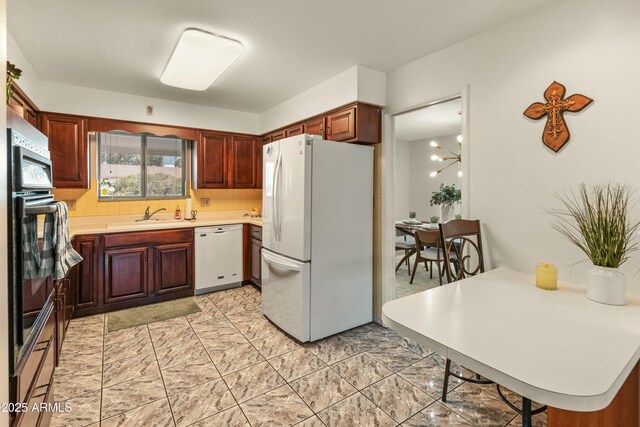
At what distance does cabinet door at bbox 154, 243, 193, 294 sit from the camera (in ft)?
11.9

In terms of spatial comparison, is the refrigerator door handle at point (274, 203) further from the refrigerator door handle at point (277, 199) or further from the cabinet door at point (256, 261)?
the cabinet door at point (256, 261)

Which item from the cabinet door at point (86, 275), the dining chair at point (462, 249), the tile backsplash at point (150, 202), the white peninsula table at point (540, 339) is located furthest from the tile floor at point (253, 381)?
the tile backsplash at point (150, 202)

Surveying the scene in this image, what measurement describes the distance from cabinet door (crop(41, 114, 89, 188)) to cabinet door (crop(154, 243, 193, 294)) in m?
1.09

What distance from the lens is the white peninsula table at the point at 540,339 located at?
2.71ft

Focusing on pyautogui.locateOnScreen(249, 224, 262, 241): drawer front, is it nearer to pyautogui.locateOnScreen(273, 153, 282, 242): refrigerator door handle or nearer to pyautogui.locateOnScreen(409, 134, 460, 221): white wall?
pyautogui.locateOnScreen(273, 153, 282, 242): refrigerator door handle

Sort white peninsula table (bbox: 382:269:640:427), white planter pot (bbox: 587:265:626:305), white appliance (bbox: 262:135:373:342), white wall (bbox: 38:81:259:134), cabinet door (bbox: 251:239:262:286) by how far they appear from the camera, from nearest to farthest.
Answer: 1. white peninsula table (bbox: 382:269:640:427)
2. white planter pot (bbox: 587:265:626:305)
3. white appliance (bbox: 262:135:373:342)
4. white wall (bbox: 38:81:259:134)
5. cabinet door (bbox: 251:239:262:286)

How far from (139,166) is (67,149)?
811mm

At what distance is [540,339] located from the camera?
1062 mm

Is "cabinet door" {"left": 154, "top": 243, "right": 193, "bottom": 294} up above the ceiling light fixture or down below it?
below

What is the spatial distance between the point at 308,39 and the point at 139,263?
2884 mm

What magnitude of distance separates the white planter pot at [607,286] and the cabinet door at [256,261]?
10.4 ft

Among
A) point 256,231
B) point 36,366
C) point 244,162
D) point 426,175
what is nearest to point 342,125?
point 256,231

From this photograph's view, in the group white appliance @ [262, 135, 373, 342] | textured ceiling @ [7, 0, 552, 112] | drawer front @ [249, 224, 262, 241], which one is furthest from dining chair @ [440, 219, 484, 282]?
drawer front @ [249, 224, 262, 241]

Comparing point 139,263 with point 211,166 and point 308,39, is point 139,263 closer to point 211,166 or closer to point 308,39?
point 211,166
